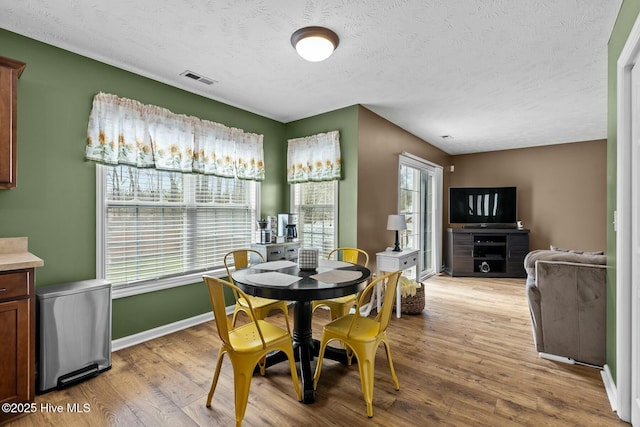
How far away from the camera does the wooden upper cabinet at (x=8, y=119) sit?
2104 mm

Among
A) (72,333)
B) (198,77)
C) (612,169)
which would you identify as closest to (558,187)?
(612,169)

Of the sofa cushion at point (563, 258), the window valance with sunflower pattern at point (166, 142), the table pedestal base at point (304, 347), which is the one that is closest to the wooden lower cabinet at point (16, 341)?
the window valance with sunflower pattern at point (166, 142)

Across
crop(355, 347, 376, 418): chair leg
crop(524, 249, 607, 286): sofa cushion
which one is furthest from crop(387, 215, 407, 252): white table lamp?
crop(355, 347, 376, 418): chair leg

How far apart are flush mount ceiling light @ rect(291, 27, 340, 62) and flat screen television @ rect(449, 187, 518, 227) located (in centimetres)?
502

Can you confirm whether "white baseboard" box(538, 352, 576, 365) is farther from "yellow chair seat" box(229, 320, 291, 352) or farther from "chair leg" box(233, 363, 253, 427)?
"chair leg" box(233, 363, 253, 427)

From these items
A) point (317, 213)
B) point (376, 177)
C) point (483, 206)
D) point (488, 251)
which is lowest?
point (488, 251)

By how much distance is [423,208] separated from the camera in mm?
6164

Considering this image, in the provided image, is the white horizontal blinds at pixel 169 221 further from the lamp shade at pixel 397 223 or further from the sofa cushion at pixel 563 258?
the sofa cushion at pixel 563 258

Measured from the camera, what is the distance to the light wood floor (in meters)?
1.96

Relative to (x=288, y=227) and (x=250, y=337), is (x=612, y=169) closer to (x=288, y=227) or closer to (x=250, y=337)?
(x=250, y=337)

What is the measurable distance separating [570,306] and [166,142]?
396 centimetres

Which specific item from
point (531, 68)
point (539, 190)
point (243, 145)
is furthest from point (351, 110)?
point (539, 190)

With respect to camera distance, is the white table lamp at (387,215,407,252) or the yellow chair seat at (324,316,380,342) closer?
the yellow chair seat at (324,316,380,342)

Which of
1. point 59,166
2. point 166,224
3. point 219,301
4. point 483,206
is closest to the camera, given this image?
point 219,301
